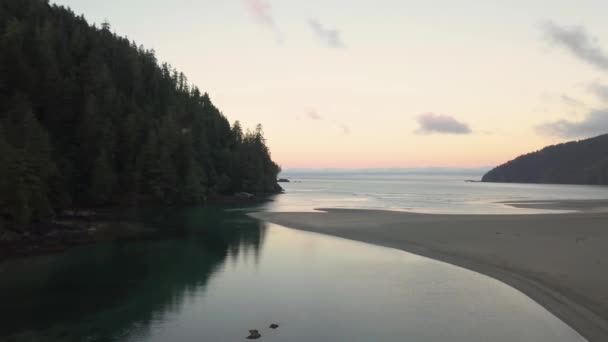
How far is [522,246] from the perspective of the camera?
36094 mm

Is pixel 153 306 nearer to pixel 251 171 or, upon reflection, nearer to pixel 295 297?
pixel 295 297

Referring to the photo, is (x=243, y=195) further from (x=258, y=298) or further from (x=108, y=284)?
(x=258, y=298)

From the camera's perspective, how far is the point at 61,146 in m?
66.6

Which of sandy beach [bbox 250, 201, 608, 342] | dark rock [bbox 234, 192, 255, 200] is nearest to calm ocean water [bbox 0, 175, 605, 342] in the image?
sandy beach [bbox 250, 201, 608, 342]

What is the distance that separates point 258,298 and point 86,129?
196 feet

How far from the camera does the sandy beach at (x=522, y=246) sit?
21.6m

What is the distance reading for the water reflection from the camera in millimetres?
19406

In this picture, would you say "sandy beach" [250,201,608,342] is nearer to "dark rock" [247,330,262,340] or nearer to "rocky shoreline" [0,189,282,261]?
"dark rock" [247,330,262,340]

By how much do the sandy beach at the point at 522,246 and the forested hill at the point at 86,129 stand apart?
29.4 meters

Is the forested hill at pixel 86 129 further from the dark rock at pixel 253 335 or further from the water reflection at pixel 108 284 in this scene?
the dark rock at pixel 253 335

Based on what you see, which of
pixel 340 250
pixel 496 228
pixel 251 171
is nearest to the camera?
pixel 340 250

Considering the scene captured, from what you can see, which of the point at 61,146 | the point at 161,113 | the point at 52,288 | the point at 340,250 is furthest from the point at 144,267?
the point at 161,113

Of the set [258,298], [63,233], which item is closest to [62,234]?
[63,233]

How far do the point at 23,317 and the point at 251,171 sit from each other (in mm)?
101964
